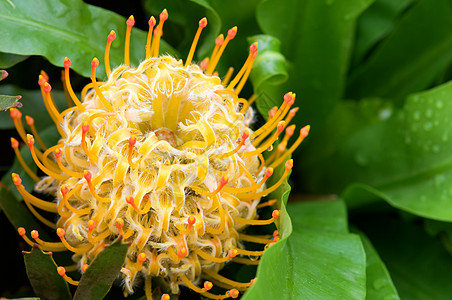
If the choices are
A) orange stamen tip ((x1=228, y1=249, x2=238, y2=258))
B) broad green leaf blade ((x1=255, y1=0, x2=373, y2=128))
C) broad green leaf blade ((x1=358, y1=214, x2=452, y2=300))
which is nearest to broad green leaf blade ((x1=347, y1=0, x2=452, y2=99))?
broad green leaf blade ((x1=255, y1=0, x2=373, y2=128))

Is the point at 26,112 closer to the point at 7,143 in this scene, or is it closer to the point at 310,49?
the point at 7,143

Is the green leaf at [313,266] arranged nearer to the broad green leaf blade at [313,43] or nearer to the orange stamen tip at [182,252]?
the orange stamen tip at [182,252]

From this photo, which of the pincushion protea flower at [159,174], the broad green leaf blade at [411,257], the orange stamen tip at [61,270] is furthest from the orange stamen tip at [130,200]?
the broad green leaf blade at [411,257]

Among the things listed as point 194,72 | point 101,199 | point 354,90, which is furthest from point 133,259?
point 354,90

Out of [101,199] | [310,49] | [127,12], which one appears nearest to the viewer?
[101,199]

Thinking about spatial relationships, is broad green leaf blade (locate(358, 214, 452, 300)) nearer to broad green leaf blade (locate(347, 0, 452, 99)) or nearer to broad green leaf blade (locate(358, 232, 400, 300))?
broad green leaf blade (locate(358, 232, 400, 300))

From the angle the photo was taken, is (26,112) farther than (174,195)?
Yes
